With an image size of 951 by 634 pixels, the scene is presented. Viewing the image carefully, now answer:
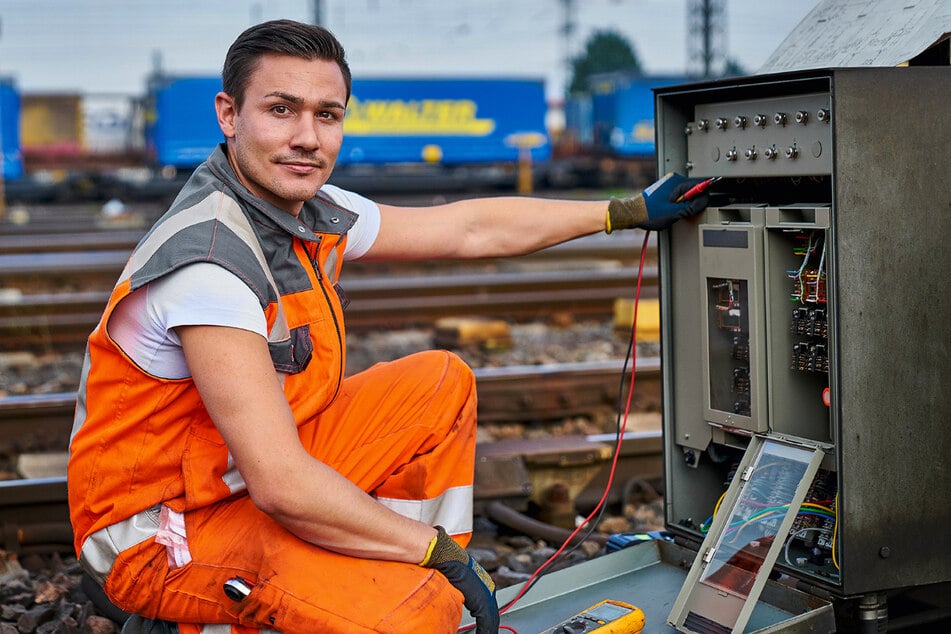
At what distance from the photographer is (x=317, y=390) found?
285 centimetres

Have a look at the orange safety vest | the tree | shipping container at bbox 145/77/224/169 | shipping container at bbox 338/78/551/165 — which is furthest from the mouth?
the tree

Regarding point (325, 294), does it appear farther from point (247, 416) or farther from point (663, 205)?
point (663, 205)

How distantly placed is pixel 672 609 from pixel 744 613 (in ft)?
0.96

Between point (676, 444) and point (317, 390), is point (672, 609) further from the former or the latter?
point (317, 390)

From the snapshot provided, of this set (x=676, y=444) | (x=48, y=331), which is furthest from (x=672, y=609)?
(x=48, y=331)

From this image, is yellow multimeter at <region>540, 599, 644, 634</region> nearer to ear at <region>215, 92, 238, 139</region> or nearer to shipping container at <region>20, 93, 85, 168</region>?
ear at <region>215, 92, 238, 139</region>

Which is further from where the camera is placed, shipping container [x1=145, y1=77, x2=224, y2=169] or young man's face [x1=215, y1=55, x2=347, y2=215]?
shipping container [x1=145, y1=77, x2=224, y2=169]

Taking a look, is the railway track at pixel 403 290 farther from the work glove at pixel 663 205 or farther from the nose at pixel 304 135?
the nose at pixel 304 135

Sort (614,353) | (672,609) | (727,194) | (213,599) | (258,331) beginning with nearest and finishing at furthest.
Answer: (258,331) < (213,599) < (672,609) < (727,194) < (614,353)

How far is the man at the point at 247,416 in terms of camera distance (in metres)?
2.49

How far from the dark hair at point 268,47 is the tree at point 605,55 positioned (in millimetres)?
78244

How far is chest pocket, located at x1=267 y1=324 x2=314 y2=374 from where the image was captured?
2695 millimetres

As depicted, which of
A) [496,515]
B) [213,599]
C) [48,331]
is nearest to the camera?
[213,599]

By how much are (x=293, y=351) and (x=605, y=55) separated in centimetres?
8117
